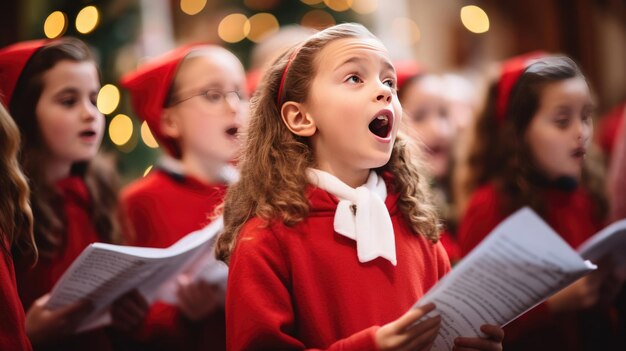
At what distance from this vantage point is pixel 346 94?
1610mm

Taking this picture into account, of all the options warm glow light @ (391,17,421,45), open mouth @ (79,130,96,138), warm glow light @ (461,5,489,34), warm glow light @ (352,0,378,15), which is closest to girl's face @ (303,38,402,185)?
open mouth @ (79,130,96,138)

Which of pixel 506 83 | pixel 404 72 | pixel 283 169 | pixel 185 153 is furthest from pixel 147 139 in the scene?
pixel 283 169

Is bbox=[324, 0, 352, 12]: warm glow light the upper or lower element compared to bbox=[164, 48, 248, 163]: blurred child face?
upper

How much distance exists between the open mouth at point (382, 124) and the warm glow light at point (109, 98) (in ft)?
6.48

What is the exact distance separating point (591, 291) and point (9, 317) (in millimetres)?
1777

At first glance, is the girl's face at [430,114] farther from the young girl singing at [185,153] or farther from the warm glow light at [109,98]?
the warm glow light at [109,98]

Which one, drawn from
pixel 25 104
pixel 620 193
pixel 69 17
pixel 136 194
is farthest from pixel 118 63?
pixel 620 193

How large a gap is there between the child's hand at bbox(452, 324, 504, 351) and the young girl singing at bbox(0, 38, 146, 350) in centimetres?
111

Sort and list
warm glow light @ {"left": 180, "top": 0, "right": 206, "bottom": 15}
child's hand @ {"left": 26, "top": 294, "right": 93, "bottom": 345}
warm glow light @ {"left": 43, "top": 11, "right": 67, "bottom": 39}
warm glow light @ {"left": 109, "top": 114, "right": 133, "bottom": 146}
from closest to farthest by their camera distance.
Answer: child's hand @ {"left": 26, "top": 294, "right": 93, "bottom": 345} → warm glow light @ {"left": 43, "top": 11, "right": 67, "bottom": 39} → warm glow light @ {"left": 109, "top": 114, "right": 133, "bottom": 146} → warm glow light @ {"left": 180, "top": 0, "right": 206, "bottom": 15}

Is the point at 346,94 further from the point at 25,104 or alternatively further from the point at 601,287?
the point at 601,287

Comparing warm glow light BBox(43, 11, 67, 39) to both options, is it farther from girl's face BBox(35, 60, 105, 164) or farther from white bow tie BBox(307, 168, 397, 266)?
white bow tie BBox(307, 168, 397, 266)

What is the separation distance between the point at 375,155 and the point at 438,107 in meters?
1.83

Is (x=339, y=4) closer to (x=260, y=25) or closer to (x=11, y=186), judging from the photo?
(x=260, y=25)

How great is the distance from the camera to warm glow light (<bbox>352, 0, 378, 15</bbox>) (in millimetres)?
5141
